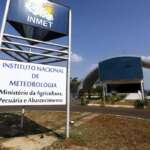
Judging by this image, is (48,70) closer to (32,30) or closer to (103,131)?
(32,30)

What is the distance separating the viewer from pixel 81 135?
10.9 m

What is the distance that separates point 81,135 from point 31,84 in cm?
295

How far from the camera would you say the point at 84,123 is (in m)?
13.4

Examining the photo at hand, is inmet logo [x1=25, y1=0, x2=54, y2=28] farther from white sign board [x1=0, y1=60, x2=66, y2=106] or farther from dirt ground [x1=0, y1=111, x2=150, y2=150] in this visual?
dirt ground [x1=0, y1=111, x2=150, y2=150]

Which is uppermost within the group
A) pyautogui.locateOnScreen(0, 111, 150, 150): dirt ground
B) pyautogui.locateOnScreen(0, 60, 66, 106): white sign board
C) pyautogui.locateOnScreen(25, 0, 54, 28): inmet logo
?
pyautogui.locateOnScreen(25, 0, 54, 28): inmet logo

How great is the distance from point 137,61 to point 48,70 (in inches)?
1340

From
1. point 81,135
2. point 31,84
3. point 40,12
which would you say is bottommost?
point 81,135

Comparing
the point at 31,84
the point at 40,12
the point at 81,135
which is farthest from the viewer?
the point at 81,135

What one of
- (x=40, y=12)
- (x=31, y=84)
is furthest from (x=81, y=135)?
(x=40, y=12)

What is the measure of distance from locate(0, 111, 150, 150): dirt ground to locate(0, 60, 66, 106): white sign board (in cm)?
141

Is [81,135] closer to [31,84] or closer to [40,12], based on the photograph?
[31,84]

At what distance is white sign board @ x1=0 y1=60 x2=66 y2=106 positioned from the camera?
9.29 m

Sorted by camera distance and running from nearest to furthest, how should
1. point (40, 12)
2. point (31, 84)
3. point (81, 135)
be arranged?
1. point (31, 84)
2. point (40, 12)
3. point (81, 135)

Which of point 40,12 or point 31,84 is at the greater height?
point 40,12
